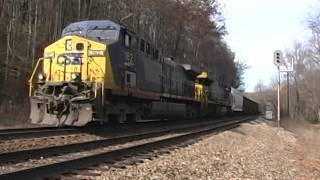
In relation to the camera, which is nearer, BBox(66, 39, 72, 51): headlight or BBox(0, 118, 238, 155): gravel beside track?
BBox(0, 118, 238, 155): gravel beside track

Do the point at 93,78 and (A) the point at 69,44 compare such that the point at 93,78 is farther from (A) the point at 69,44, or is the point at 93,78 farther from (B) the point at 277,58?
(B) the point at 277,58

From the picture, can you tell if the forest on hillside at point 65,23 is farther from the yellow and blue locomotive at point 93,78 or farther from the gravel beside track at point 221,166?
the gravel beside track at point 221,166

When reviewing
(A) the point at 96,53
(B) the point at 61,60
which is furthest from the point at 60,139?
(B) the point at 61,60

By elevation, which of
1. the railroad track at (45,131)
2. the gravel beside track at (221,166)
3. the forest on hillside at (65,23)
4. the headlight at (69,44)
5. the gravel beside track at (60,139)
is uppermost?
the forest on hillside at (65,23)

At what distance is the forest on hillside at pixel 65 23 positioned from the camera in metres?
27.9

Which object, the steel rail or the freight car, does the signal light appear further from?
the steel rail

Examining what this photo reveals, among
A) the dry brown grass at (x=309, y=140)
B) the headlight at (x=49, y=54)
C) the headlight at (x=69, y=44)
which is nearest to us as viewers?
the dry brown grass at (x=309, y=140)

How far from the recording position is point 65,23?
33750 millimetres

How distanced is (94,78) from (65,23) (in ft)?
60.0

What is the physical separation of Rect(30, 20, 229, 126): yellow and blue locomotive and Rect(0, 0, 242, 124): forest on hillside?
411cm

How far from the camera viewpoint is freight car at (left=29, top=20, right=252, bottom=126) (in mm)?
15734

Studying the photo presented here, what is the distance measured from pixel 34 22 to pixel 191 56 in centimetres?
3240

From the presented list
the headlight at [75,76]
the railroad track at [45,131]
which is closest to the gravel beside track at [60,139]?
the railroad track at [45,131]

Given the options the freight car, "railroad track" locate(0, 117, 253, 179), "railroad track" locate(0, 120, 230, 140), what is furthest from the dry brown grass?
"railroad track" locate(0, 120, 230, 140)
